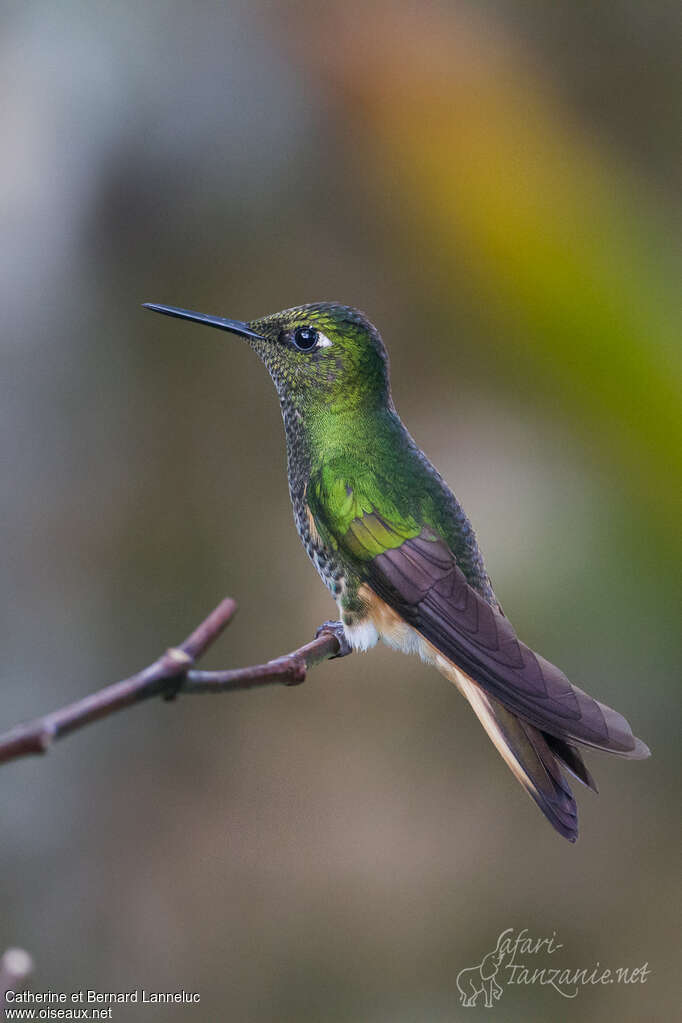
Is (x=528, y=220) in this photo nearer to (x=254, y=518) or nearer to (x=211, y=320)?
(x=211, y=320)

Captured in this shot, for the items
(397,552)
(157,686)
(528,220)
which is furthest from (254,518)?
(157,686)

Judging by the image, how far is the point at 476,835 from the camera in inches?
127

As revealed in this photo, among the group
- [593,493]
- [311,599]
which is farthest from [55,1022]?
[593,493]

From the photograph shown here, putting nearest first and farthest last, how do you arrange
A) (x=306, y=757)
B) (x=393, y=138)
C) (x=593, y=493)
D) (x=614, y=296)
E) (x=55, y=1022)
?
1. (x=614, y=296)
2. (x=55, y=1022)
3. (x=593, y=493)
4. (x=393, y=138)
5. (x=306, y=757)

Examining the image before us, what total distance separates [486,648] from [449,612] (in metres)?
0.07

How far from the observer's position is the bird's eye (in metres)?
1.16

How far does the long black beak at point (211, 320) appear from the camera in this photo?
2.65 feet

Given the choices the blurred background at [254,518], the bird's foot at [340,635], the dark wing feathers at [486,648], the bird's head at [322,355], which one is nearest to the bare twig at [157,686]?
the dark wing feathers at [486,648]

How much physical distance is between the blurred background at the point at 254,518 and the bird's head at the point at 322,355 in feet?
5.53

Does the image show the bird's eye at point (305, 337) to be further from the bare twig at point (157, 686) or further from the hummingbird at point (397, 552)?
the bare twig at point (157, 686)

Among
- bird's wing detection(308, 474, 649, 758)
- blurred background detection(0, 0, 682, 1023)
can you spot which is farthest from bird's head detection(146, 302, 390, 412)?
blurred background detection(0, 0, 682, 1023)

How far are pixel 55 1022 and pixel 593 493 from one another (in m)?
1.58

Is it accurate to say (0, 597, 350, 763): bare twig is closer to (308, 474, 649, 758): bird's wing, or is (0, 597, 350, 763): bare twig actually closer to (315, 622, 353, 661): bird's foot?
(308, 474, 649, 758): bird's wing

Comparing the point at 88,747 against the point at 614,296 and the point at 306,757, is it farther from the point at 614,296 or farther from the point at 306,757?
the point at 614,296
